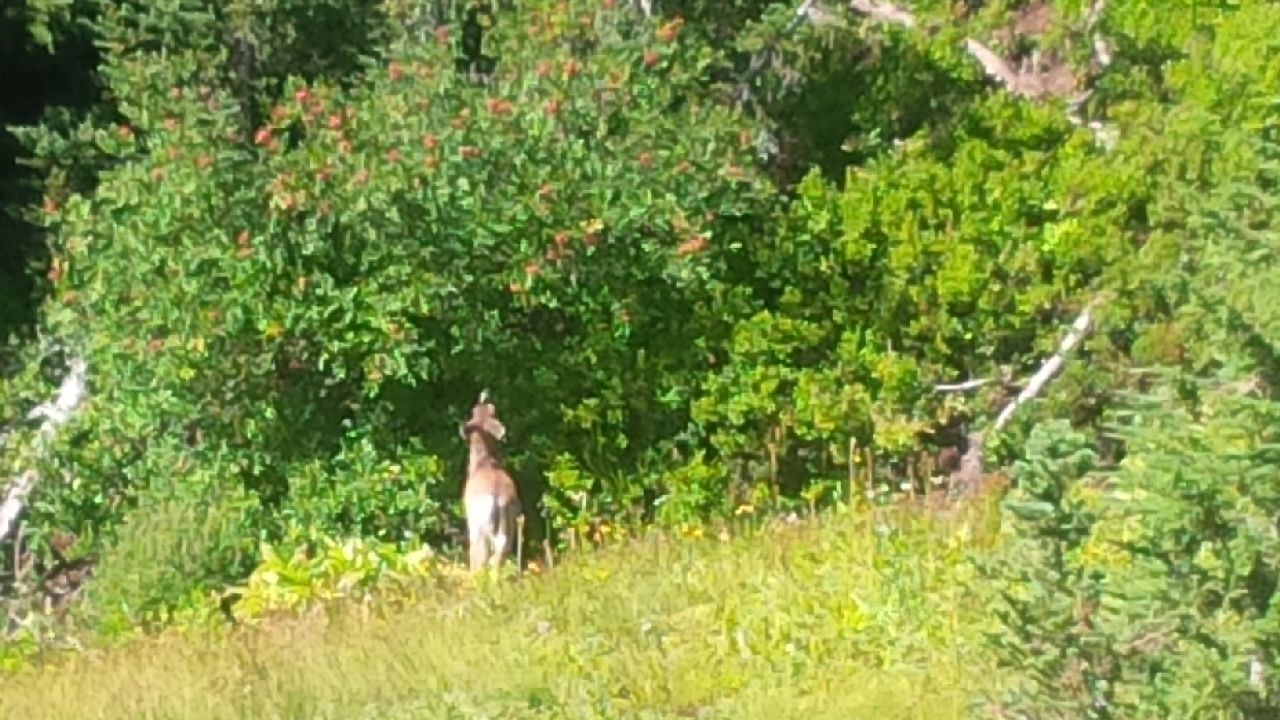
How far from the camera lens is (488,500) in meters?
7.84

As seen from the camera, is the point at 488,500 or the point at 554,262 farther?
the point at 554,262

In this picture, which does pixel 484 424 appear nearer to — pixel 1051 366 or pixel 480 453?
pixel 480 453

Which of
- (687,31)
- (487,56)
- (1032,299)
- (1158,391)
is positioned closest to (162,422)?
(487,56)

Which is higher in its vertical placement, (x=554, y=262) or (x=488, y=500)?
(x=554, y=262)

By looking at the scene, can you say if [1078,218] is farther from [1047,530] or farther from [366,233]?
[1047,530]

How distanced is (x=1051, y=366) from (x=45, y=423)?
472 centimetres

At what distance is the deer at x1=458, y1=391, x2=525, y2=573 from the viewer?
7.86m

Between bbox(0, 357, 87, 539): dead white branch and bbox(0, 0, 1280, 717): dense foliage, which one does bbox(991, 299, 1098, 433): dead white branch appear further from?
bbox(0, 357, 87, 539): dead white branch

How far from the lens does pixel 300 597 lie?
8047mm

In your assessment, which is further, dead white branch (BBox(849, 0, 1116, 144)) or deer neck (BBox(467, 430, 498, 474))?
dead white branch (BBox(849, 0, 1116, 144))

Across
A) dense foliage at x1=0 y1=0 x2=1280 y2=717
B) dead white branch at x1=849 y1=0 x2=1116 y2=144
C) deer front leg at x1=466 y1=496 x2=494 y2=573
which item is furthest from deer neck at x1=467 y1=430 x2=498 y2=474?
dead white branch at x1=849 y1=0 x2=1116 y2=144

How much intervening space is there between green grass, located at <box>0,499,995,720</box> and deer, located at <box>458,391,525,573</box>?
48 centimetres

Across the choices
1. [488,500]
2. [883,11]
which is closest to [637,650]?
[488,500]

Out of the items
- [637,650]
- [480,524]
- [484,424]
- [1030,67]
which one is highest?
[1030,67]
